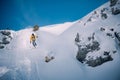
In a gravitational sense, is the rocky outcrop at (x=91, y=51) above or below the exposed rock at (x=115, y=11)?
below

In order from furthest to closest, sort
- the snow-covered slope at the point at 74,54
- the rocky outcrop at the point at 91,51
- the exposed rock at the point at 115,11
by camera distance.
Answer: the exposed rock at the point at 115,11
the rocky outcrop at the point at 91,51
the snow-covered slope at the point at 74,54

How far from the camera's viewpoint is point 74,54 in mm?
18641

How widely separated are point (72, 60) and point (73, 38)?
→ 433cm

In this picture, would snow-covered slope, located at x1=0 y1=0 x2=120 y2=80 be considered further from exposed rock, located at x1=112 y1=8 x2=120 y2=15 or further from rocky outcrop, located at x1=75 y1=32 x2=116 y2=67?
exposed rock, located at x1=112 y1=8 x2=120 y2=15

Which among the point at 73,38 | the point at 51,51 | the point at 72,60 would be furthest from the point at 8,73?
the point at 73,38

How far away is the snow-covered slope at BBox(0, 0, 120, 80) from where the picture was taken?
15.5 meters

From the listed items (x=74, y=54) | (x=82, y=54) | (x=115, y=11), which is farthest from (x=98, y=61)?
(x=115, y=11)

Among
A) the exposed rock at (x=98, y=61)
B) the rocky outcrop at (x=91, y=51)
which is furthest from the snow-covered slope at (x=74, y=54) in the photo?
the exposed rock at (x=98, y=61)

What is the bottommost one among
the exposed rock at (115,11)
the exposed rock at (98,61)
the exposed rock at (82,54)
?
the exposed rock at (98,61)

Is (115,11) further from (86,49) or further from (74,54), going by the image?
(74,54)

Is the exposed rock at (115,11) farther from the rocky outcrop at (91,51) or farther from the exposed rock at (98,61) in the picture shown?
the exposed rock at (98,61)

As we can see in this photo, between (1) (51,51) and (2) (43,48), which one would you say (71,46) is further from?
(2) (43,48)

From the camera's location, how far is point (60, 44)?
21781mm

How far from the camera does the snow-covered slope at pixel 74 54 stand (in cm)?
1548
